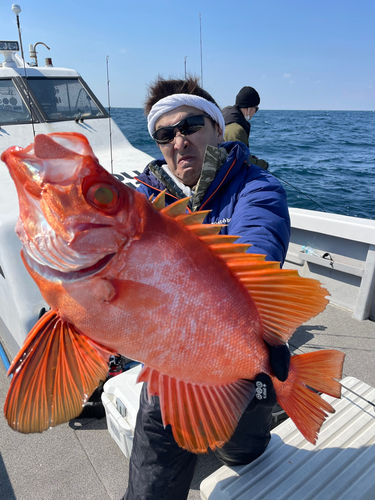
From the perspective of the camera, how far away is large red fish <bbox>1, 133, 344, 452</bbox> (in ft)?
2.84

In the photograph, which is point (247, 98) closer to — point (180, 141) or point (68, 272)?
point (180, 141)

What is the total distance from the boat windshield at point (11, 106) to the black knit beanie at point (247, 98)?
3.20m

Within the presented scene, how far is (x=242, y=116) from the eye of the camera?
4.45 m

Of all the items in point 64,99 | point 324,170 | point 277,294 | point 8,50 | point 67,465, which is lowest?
point 67,465

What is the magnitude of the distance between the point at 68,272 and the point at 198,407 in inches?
24.0

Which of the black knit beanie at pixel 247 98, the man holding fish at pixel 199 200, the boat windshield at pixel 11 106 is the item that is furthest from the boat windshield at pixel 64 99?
the man holding fish at pixel 199 200

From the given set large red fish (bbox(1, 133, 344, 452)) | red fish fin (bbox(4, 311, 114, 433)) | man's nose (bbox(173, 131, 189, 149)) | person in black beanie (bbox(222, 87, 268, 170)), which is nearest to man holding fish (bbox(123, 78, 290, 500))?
man's nose (bbox(173, 131, 189, 149))

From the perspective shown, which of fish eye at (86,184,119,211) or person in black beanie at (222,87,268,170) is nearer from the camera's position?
fish eye at (86,184,119,211)

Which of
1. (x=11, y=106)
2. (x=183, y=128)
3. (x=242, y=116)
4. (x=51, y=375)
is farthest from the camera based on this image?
(x=11, y=106)

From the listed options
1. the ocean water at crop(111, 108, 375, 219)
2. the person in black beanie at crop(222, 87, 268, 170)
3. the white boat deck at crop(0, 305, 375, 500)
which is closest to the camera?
the white boat deck at crop(0, 305, 375, 500)

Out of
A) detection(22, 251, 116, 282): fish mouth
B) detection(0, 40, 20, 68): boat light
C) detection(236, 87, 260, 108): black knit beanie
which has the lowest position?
detection(22, 251, 116, 282): fish mouth

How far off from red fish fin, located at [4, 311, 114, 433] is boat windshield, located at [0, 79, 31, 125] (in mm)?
5111

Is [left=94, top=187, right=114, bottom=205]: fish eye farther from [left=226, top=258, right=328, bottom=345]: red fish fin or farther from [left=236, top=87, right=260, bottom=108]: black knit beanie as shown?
[left=236, top=87, right=260, bottom=108]: black knit beanie

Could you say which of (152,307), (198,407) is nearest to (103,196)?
(152,307)
